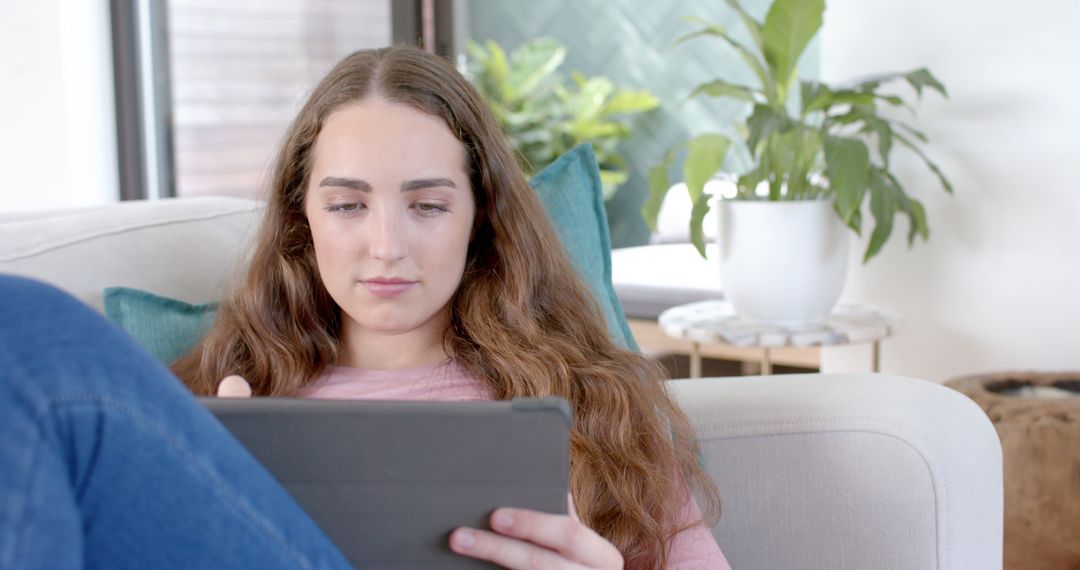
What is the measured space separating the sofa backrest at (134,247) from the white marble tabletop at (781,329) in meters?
0.95

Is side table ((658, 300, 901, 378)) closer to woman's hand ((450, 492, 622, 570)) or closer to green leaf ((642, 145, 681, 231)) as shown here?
green leaf ((642, 145, 681, 231))

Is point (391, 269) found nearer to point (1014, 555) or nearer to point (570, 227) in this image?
point (570, 227)

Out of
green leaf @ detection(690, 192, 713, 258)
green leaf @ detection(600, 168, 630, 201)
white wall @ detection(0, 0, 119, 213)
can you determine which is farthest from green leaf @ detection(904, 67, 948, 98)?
white wall @ detection(0, 0, 119, 213)

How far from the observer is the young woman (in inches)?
46.8

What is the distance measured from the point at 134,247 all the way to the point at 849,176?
1278mm

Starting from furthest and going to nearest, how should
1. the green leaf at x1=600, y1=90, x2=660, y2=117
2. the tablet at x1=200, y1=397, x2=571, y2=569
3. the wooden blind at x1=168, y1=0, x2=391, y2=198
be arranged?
the green leaf at x1=600, y1=90, x2=660, y2=117
the wooden blind at x1=168, y1=0, x2=391, y2=198
the tablet at x1=200, y1=397, x2=571, y2=569

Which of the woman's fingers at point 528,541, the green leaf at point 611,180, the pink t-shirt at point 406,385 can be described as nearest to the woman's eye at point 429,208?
the pink t-shirt at point 406,385

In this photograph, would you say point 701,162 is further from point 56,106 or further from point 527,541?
point 56,106

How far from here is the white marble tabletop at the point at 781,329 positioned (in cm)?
222

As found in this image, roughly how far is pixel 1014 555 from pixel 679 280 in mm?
1633

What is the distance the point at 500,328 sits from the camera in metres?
1.28

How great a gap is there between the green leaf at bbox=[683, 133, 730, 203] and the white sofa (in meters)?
0.98

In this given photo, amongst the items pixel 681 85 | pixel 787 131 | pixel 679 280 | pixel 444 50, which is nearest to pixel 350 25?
pixel 444 50

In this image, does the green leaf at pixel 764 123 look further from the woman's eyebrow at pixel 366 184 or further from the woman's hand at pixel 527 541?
the woman's hand at pixel 527 541
